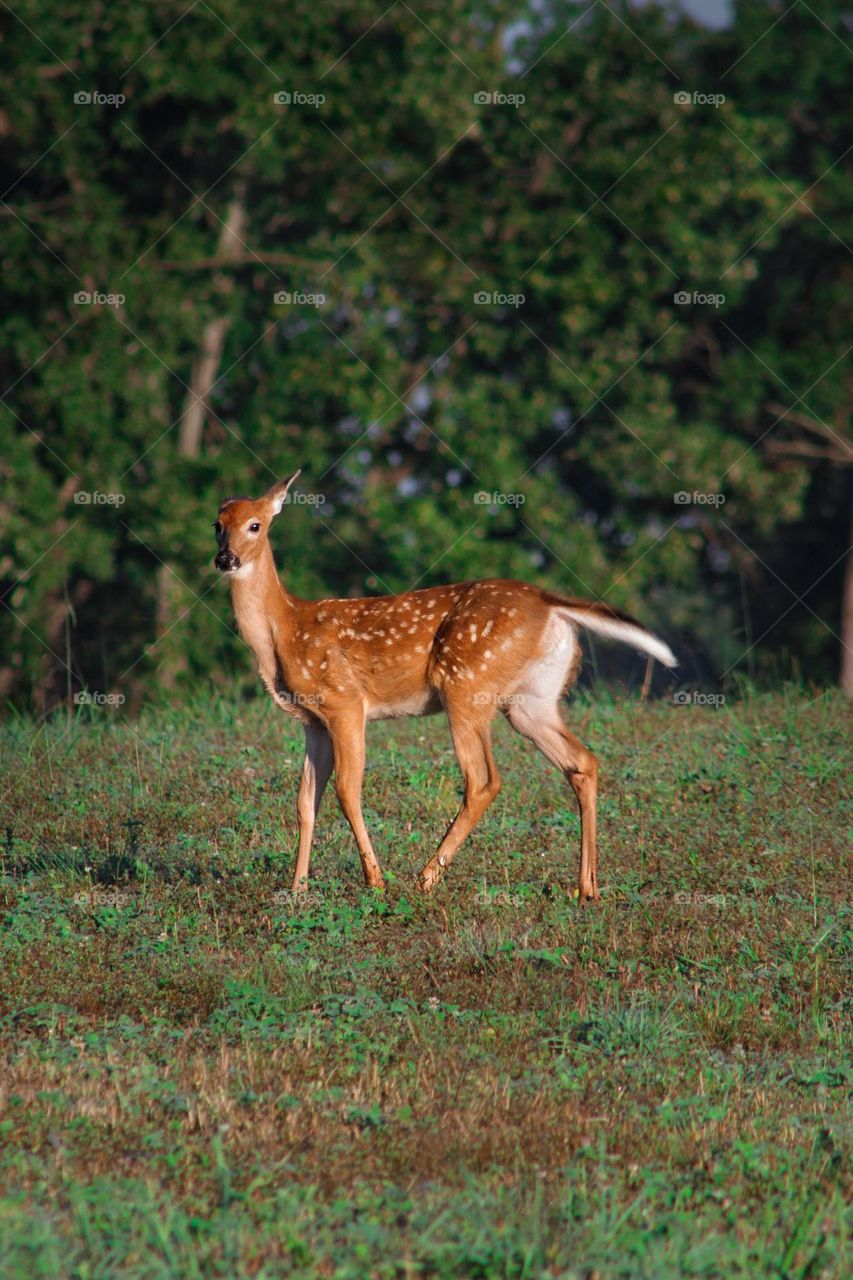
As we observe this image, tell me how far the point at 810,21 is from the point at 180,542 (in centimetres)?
1226

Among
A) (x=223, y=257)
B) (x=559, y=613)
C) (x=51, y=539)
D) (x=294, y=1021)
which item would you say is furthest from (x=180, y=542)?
(x=294, y=1021)

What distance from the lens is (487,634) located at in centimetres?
837

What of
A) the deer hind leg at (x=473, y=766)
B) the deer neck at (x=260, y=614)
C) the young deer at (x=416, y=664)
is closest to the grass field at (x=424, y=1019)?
the deer hind leg at (x=473, y=766)

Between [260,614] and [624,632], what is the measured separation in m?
1.91

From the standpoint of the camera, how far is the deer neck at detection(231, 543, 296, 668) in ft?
28.1

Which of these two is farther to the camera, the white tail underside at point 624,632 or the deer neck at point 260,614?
the deer neck at point 260,614

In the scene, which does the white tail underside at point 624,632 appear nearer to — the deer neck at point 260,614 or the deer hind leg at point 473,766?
the deer hind leg at point 473,766

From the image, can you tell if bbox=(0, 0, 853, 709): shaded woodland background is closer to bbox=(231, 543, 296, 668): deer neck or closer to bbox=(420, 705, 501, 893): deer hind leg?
bbox=(231, 543, 296, 668): deer neck

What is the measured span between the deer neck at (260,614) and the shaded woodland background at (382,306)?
8110 millimetres

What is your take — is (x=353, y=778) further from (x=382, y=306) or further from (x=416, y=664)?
(x=382, y=306)

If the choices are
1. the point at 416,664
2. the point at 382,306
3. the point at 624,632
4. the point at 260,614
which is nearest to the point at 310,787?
the point at 416,664

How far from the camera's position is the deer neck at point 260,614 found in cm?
857

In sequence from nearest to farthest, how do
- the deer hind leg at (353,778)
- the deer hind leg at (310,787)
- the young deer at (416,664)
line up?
1. the deer hind leg at (353,778)
2. the deer hind leg at (310,787)
3. the young deer at (416,664)

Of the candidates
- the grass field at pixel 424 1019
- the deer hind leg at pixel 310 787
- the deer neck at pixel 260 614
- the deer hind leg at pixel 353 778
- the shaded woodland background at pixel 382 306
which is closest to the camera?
the grass field at pixel 424 1019
